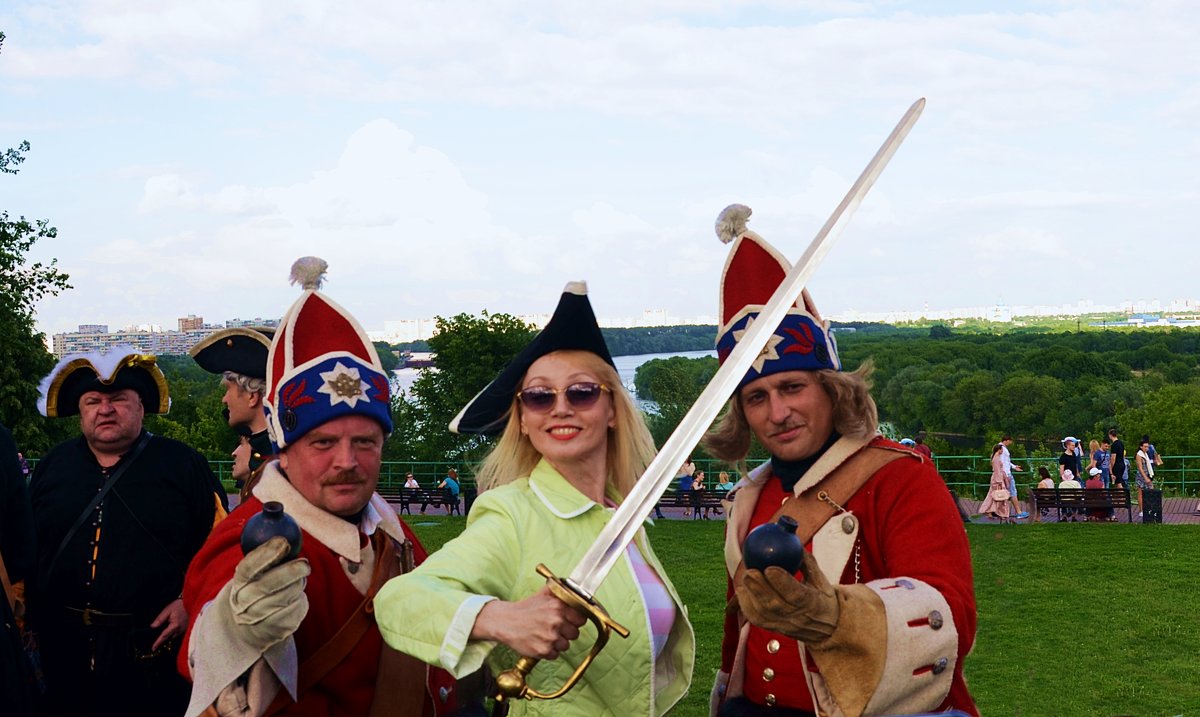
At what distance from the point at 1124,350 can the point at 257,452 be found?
115465 mm

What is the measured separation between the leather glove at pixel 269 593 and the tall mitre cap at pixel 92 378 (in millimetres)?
3663

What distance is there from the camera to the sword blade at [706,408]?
97.3 inches

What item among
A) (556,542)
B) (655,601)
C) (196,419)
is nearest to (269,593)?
(556,542)

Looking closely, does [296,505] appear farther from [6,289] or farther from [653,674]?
[6,289]

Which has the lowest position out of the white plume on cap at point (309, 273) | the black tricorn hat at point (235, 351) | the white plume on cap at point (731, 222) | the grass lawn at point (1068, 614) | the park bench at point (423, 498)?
the grass lawn at point (1068, 614)

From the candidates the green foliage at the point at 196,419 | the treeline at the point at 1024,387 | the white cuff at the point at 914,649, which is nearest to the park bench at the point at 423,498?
the white cuff at the point at 914,649

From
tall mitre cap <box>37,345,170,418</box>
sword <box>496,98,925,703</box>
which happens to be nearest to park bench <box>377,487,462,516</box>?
tall mitre cap <box>37,345,170,418</box>

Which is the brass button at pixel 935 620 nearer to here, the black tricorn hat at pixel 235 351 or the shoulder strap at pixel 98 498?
the black tricorn hat at pixel 235 351

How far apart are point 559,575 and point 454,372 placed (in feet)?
169

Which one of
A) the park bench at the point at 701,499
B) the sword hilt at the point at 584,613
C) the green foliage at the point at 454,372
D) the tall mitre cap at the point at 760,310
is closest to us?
the sword hilt at the point at 584,613

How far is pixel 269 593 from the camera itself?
276 centimetres

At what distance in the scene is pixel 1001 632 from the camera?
12.9m

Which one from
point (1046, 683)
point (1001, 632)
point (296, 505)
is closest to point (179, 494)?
point (296, 505)

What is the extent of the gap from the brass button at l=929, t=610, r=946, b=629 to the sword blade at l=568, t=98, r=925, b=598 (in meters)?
0.77
